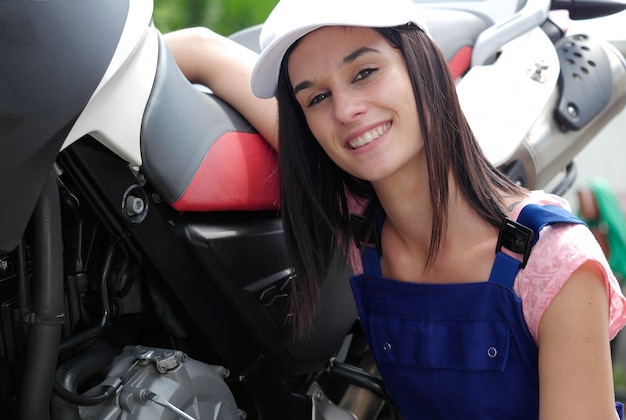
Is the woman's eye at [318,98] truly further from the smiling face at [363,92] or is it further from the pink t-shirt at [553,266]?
the pink t-shirt at [553,266]

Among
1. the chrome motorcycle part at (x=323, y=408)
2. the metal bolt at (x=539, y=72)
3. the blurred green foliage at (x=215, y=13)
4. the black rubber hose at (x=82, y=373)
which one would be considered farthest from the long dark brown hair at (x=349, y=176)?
the blurred green foliage at (x=215, y=13)

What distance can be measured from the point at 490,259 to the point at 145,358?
0.48m

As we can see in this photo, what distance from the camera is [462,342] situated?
1169 millimetres

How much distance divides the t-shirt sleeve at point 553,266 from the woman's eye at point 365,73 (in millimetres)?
305

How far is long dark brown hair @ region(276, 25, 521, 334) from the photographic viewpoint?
1127 mm

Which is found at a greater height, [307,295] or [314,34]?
[314,34]

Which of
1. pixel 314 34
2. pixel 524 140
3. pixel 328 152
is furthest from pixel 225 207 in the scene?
pixel 524 140

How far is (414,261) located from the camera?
1.26 meters

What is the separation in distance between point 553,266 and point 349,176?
359 mm

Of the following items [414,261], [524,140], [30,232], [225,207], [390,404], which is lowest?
[390,404]

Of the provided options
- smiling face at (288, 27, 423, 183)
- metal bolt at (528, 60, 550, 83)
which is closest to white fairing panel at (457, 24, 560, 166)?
metal bolt at (528, 60, 550, 83)

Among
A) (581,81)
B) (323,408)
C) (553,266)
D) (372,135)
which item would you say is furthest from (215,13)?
(553,266)

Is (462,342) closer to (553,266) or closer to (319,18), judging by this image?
(553,266)

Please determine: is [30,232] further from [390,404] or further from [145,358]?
[390,404]
